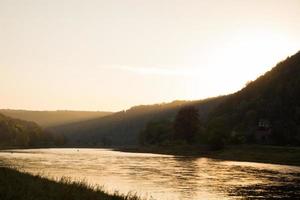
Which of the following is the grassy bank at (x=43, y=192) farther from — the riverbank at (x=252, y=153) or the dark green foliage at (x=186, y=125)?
the dark green foliage at (x=186, y=125)

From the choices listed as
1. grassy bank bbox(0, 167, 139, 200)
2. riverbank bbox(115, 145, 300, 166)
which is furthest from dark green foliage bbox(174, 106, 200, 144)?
grassy bank bbox(0, 167, 139, 200)

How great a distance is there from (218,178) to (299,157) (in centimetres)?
4663

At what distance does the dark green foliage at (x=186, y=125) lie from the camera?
18800cm

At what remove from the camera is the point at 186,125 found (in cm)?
18925

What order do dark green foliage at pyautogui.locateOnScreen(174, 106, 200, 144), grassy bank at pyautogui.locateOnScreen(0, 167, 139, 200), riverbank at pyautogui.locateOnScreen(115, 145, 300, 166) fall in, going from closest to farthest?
grassy bank at pyautogui.locateOnScreen(0, 167, 139, 200) → riverbank at pyautogui.locateOnScreen(115, 145, 300, 166) → dark green foliage at pyautogui.locateOnScreen(174, 106, 200, 144)

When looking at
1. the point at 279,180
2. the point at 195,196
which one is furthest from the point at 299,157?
the point at 195,196

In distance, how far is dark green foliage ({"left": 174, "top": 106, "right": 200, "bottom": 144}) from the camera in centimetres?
18800

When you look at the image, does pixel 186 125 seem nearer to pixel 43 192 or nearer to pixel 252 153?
pixel 252 153

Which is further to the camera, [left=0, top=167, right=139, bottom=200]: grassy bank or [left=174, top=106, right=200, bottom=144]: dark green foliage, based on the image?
[left=174, top=106, right=200, bottom=144]: dark green foliage

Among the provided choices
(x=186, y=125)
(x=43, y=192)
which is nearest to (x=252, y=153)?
(x=186, y=125)

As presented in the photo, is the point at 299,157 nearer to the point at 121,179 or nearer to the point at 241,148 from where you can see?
the point at 241,148

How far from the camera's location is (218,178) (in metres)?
64.3

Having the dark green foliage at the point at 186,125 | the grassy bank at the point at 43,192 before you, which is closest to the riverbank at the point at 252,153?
the dark green foliage at the point at 186,125

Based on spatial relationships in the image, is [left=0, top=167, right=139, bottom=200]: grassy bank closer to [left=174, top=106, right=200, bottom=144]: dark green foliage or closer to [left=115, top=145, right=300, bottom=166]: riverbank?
[left=115, top=145, right=300, bottom=166]: riverbank
